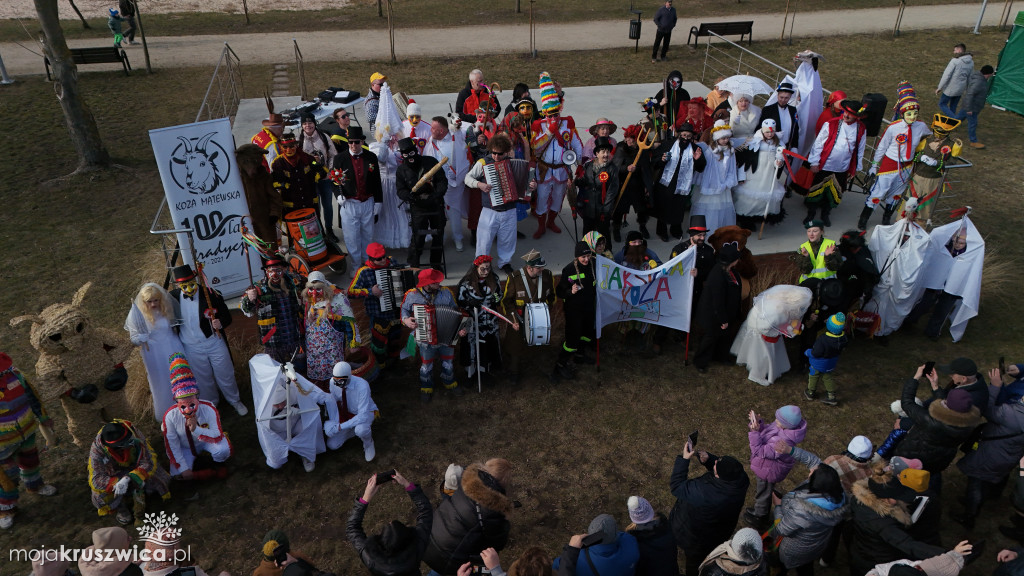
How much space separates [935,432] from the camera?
243 inches

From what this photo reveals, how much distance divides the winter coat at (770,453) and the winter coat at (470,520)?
98.7 inches

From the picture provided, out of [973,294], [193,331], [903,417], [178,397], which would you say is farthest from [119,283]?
[973,294]

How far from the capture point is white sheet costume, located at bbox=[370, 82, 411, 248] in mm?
10047

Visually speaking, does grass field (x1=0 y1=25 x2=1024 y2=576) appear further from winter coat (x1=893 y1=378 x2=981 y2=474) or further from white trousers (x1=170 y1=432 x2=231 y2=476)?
winter coat (x1=893 y1=378 x2=981 y2=474)

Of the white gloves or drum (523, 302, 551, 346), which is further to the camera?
drum (523, 302, 551, 346)

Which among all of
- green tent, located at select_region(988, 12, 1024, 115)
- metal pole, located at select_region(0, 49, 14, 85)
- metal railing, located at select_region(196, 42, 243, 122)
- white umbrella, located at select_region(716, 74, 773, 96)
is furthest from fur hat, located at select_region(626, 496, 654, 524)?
metal pole, located at select_region(0, 49, 14, 85)

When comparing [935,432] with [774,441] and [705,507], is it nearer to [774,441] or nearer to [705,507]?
[774,441]

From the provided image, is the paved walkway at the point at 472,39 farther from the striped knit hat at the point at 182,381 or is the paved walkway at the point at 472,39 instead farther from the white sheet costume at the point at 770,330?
the striped knit hat at the point at 182,381

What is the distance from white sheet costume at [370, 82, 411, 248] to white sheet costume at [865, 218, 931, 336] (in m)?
6.15

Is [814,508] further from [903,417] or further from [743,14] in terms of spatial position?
[743,14]

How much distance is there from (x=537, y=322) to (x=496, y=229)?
221 centimetres

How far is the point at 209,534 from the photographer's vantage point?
6562 mm

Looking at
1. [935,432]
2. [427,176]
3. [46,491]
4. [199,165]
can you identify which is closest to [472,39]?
[427,176]

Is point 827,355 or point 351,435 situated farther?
point 827,355
